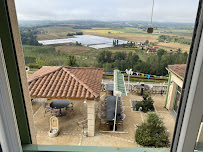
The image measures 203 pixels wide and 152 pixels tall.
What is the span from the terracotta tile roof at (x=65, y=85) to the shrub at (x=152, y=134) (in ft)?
3.93

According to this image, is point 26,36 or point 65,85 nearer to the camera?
point 26,36

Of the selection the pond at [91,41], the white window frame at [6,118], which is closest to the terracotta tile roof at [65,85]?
the white window frame at [6,118]

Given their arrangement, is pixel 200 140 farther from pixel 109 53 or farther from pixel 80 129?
pixel 109 53

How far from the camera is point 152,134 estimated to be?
2.97 m

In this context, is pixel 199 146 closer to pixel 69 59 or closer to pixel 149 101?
pixel 149 101

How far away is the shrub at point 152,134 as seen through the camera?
2.70m

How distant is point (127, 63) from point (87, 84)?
6.30 metres

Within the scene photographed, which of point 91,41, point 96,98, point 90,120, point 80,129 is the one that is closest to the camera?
point 96,98

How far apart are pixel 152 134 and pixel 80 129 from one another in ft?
5.03

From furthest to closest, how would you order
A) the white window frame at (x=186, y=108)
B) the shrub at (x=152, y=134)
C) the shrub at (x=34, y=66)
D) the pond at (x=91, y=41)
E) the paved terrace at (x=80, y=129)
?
the pond at (x=91, y=41) → the shrub at (x=34, y=66) → the paved terrace at (x=80, y=129) → the shrub at (x=152, y=134) → the white window frame at (x=186, y=108)

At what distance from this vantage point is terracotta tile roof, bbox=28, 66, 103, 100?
2.94 m

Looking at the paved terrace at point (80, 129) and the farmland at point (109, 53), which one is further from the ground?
the farmland at point (109, 53)

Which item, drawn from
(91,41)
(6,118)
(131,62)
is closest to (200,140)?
(6,118)

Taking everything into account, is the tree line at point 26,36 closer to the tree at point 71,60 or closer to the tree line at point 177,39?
the tree line at point 177,39
